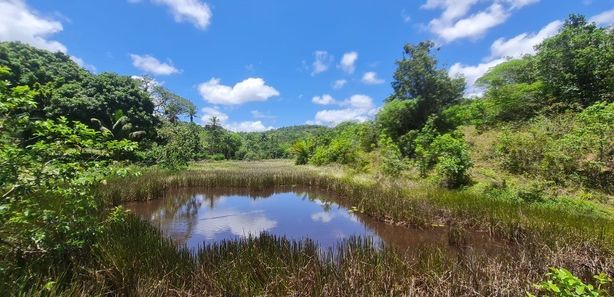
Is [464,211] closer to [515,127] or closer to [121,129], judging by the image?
[515,127]

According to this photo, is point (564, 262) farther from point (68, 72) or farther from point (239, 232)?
point (68, 72)

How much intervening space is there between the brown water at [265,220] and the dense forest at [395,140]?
6.60 feet

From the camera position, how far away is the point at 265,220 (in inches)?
426

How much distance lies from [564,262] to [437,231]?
4.07 meters

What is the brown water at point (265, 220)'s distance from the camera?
850 cm

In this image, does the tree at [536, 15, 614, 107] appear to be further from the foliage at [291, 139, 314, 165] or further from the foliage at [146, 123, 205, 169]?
the foliage at [146, 123, 205, 169]

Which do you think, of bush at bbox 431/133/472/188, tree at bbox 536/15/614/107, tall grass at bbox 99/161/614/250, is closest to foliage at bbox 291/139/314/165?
tall grass at bbox 99/161/614/250

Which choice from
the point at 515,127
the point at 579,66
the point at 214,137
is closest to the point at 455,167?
the point at 515,127

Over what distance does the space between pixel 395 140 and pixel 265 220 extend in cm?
1662

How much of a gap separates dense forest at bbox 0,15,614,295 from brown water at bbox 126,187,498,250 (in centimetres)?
201

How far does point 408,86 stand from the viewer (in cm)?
2481

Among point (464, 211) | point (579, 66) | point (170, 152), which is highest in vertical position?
point (579, 66)

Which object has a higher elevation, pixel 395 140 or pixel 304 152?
pixel 395 140

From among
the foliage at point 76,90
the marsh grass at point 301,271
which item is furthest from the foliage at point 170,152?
the marsh grass at point 301,271
